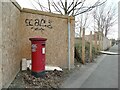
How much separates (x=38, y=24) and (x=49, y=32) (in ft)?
1.99

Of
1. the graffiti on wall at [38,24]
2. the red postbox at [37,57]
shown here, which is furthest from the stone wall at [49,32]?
the red postbox at [37,57]

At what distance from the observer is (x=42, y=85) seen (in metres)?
5.52

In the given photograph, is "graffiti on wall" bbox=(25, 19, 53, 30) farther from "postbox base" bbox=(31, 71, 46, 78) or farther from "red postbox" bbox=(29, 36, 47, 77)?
"postbox base" bbox=(31, 71, 46, 78)

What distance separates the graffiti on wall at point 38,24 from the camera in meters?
7.73

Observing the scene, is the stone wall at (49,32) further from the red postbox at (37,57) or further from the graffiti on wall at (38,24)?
the red postbox at (37,57)

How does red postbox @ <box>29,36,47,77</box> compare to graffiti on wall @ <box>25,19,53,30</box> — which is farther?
graffiti on wall @ <box>25,19,53,30</box>

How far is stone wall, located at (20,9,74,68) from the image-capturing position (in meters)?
7.70

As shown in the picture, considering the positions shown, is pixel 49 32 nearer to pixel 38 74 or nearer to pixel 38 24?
pixel 38 24

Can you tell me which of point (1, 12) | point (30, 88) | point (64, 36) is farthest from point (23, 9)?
point (30, 88)

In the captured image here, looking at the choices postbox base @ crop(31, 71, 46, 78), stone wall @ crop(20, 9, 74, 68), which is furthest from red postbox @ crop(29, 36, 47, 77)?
stone wall @ crop(20, 9, 74, 68)

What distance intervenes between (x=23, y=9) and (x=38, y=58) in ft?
7.85

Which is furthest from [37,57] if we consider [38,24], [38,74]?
[38,24]

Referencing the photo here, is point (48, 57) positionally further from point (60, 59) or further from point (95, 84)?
point (95, 84)

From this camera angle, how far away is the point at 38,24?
7.89 metres
